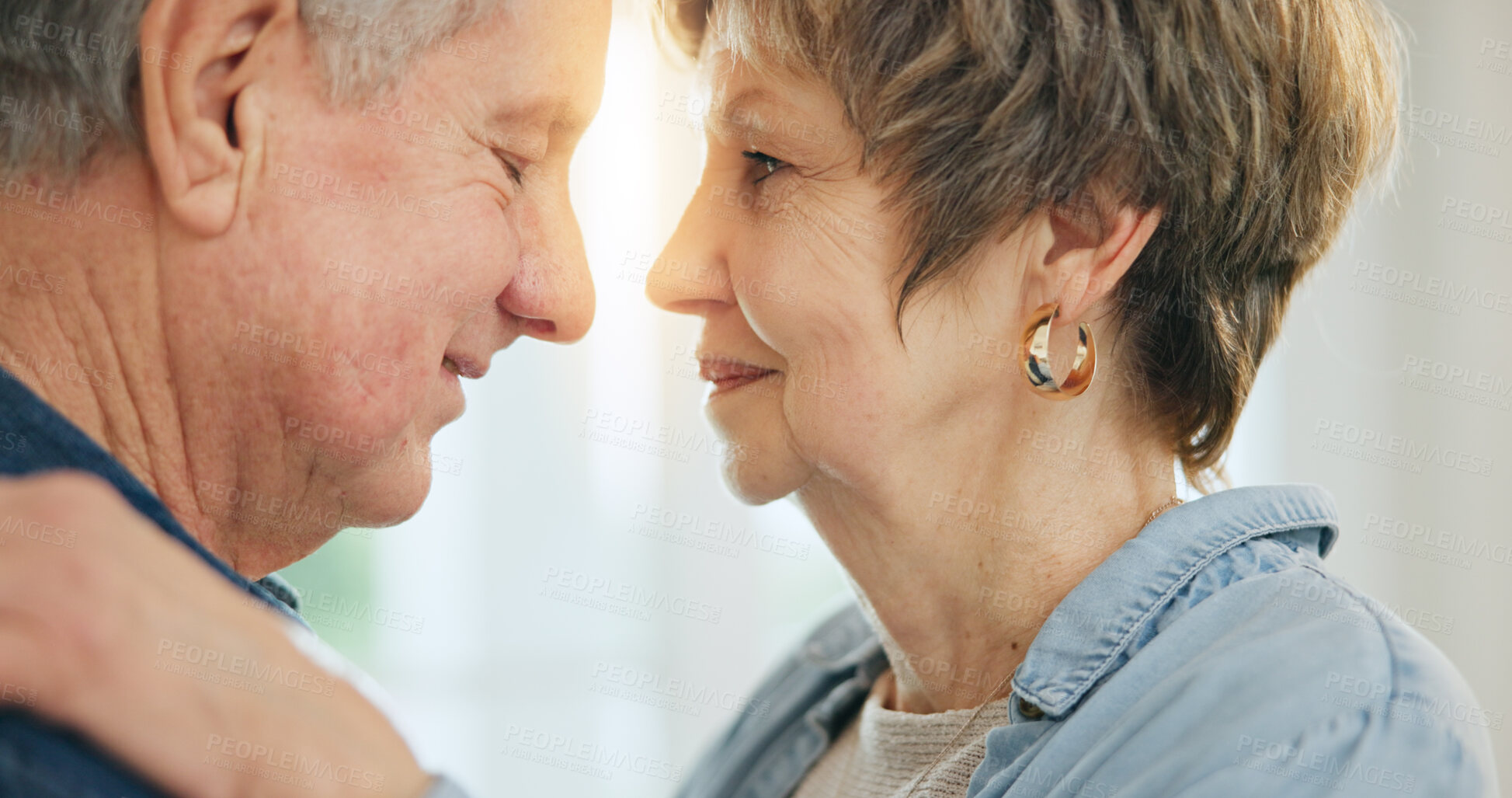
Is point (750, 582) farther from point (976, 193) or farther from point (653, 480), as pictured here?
point (976, 193)

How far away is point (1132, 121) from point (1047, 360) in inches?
10.3

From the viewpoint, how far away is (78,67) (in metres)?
0.81

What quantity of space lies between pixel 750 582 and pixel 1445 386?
1.92 meters

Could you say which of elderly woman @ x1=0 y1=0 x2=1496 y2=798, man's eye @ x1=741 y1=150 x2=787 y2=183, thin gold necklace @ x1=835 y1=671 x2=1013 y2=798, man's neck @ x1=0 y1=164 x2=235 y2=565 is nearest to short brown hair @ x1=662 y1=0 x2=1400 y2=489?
elderly woman @ x1=0 y1=0 x2=1496 y2=798

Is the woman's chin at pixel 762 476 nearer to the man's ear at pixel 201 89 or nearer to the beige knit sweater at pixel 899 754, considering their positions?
the beige knit sweater at pixel 899 754

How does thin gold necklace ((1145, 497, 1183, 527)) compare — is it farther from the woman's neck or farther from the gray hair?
the gray hair

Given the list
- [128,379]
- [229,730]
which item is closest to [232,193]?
[128,379]

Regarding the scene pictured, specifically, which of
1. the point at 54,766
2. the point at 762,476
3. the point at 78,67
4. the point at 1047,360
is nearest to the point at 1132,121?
the point at 1047,360

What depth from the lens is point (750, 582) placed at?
3.36 m

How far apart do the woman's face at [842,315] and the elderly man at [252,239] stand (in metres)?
0.27

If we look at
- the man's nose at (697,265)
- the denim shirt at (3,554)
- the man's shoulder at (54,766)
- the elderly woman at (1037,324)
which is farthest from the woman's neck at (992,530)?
the man's shoulder at (54,766)

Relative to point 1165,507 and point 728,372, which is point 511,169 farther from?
point 1165,507

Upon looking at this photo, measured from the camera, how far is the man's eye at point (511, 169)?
1.06 m

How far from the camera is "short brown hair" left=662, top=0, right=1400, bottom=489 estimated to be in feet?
3.63
